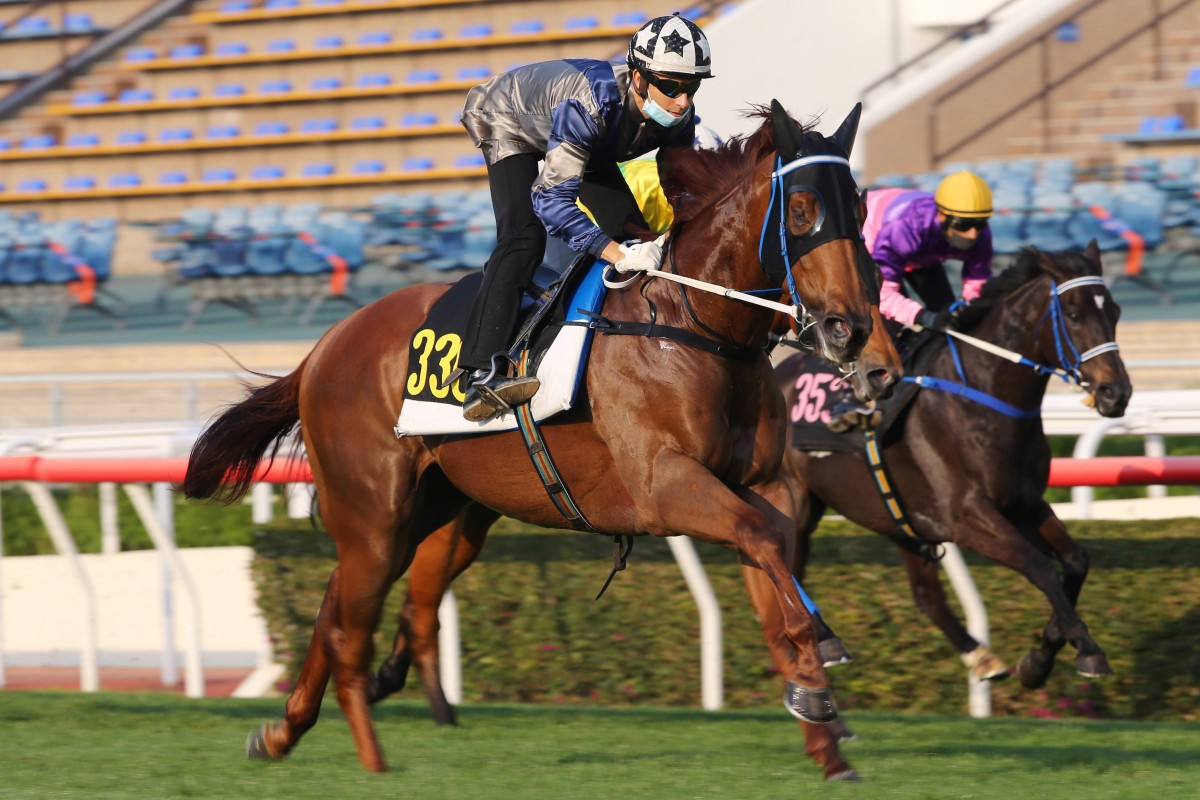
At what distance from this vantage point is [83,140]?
19.7 metres

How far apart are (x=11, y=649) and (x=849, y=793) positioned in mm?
4500

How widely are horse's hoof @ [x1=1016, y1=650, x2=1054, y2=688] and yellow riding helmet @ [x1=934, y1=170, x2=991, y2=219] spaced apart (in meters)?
1.52

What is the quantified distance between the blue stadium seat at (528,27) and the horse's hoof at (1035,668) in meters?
14.3

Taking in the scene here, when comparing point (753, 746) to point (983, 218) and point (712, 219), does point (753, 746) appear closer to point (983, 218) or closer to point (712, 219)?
point (712, 219)

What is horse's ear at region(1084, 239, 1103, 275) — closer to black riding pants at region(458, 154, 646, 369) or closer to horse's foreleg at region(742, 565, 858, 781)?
black riding pants at region(458, 154, 646, 369)

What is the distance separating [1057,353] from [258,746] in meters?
2.79

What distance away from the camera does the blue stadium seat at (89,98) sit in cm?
2009


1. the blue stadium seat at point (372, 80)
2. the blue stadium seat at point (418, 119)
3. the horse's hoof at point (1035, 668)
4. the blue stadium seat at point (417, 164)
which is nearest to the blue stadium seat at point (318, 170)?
the blue stadium seat at point (417, 164)

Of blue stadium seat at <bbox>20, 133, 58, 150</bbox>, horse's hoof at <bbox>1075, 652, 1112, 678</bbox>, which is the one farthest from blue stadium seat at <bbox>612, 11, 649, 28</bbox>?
horse's hoof at <bbox>1075, 652, 1112, 678</bbox>

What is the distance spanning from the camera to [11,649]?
21.4 ft

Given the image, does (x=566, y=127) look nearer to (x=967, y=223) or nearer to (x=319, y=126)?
(x=967, y=223)

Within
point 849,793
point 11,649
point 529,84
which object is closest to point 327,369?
point 529,84

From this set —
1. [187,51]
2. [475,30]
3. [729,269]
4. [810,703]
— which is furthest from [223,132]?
[810,703]

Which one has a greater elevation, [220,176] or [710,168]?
[220,176]
